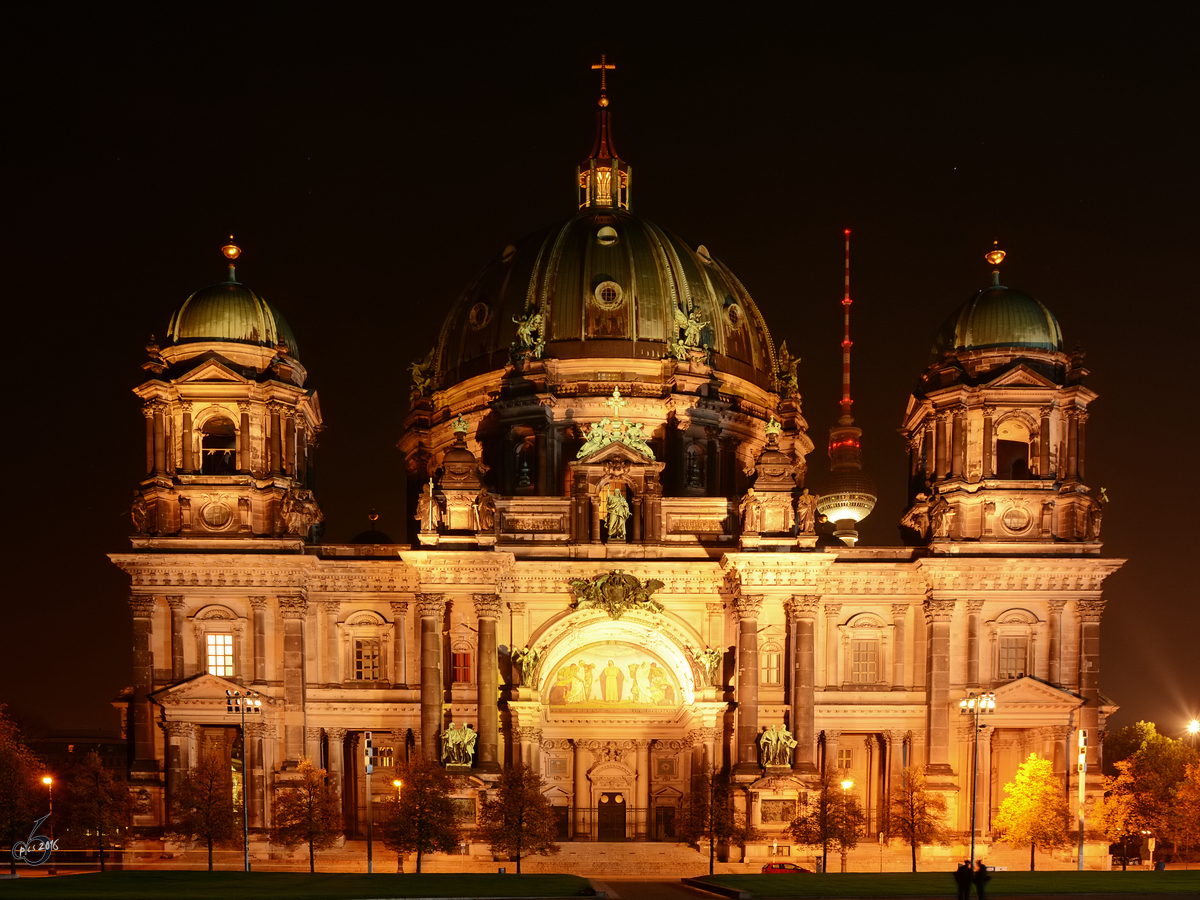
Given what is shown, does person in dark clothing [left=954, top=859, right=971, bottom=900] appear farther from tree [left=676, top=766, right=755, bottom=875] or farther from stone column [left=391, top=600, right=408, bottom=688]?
stone column [left=391, top=600, right=408, bottom=688]

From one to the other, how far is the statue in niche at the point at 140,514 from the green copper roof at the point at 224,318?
25.7 ft

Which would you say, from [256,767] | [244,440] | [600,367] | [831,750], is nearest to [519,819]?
[256,767]

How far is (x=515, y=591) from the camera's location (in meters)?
77.4

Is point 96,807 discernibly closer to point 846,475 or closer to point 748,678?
point 748,678

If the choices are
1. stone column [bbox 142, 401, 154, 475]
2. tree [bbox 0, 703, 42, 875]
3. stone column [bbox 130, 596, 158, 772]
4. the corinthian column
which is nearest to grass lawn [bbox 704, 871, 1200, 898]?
the corinthian column

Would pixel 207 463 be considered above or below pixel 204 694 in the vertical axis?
above

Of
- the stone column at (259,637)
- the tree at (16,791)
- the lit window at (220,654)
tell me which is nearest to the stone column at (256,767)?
the stone column at (259,637)

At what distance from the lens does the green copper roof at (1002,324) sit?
261ft

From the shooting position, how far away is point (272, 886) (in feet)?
163

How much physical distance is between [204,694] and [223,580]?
5355 millimetres

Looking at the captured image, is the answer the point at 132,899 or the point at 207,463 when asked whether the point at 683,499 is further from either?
the point at 132,899

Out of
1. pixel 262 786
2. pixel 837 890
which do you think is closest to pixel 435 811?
pixel 262 786

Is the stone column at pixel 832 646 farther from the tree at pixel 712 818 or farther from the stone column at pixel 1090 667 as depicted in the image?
the stone column at pixel 1090 667

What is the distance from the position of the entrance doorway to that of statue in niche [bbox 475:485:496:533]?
564 inches
